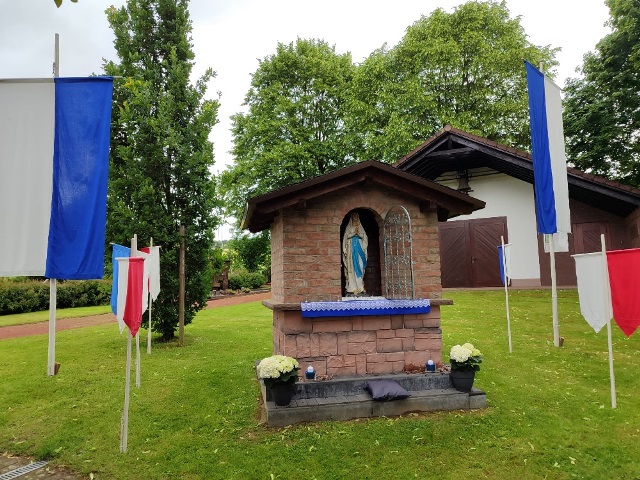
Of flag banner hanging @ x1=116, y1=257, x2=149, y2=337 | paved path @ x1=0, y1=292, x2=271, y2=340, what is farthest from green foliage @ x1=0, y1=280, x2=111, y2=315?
→ flag banner hanging @ x1=116, y1=257, x2=149, y2=337

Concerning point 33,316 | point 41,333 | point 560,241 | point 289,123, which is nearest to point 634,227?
point 560,241

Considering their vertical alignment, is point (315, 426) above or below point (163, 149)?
below

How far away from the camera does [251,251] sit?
1389 inches

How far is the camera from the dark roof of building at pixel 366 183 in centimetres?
623

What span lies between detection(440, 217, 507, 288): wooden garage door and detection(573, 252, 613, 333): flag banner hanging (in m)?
11.7

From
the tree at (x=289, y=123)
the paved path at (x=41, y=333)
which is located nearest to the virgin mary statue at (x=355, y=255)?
the paved path at (x=41, y=333)

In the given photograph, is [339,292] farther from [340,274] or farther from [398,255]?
[398,255]

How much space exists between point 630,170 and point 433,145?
969 cm

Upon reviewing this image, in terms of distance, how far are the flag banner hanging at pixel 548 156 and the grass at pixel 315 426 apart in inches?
110

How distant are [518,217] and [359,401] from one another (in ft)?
45.6

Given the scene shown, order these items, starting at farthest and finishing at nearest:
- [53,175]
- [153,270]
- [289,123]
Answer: [289,123] → [153,270] → [53,175]

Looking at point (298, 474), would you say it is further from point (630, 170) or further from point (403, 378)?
point (630, 170)

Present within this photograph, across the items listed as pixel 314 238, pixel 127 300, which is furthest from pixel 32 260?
pixel 314 238

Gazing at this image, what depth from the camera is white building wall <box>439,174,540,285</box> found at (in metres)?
16.8
